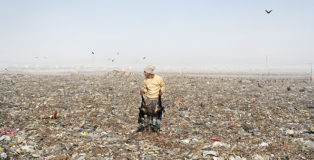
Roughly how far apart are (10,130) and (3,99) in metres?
5.75

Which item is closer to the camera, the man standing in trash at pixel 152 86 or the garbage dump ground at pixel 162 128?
the garbage dump ground at pixel 162 128

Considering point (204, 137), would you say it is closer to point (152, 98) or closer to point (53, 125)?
point (152, 98)

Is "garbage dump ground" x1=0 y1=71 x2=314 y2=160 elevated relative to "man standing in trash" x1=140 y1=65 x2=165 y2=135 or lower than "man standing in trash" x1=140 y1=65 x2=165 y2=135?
lower

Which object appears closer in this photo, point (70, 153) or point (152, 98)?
point (70, 153)

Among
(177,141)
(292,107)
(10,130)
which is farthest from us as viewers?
(292,107)

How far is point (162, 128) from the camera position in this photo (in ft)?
28.8

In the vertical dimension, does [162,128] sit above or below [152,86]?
below

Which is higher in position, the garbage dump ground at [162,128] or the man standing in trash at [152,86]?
the man standing in trash at [152,86]

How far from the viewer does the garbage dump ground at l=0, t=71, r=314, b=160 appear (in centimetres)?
648

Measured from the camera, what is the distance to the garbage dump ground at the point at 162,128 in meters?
6.48

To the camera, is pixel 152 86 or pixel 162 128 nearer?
pixel 152 86

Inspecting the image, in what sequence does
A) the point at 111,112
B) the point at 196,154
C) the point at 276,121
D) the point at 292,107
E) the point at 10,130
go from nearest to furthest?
the point at 196,154 → the point at 10,130 → the point at 276,121 → the point at 111,112 → the point at 292,107

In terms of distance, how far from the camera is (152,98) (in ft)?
25.0

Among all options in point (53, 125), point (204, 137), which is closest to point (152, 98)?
point (204, 137)
